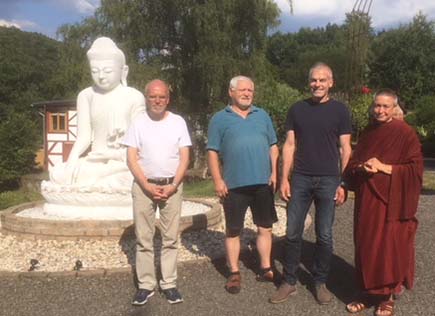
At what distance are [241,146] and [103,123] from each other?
3.56 metres

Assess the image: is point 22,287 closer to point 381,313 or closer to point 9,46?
point 381,313

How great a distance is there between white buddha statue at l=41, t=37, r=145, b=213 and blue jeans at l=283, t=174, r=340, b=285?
10.5ft

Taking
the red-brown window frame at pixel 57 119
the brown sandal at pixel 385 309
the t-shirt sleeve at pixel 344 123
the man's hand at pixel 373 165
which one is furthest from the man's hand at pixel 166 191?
the red-brown window frame at pixel 57 119

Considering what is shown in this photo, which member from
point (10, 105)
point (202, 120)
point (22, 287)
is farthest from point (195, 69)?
point (10, 105)

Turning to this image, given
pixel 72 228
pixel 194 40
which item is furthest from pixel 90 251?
pixel 194 40

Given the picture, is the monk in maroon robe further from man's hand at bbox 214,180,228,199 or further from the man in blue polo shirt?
man's hand at bbox 214,180,228,199

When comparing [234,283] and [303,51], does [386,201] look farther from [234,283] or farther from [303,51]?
[303,51]

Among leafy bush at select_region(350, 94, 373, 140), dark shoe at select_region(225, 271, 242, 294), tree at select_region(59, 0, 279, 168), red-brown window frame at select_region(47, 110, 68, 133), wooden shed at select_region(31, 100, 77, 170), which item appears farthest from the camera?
red-brown window frame at select_region(47, 110, 68, 133)

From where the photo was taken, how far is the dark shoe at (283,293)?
443 cm

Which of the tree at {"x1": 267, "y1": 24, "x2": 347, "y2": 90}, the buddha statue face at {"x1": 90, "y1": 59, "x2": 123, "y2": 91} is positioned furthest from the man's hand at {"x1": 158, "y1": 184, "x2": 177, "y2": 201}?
the tree at {"x1": 267, "y1": 24, "x2": 347, "y2": 90}

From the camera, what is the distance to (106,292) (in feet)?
15.5

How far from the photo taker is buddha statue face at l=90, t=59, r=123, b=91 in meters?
7.45

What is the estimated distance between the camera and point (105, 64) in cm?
746

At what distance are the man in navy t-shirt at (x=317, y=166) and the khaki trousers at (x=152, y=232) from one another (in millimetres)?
871
